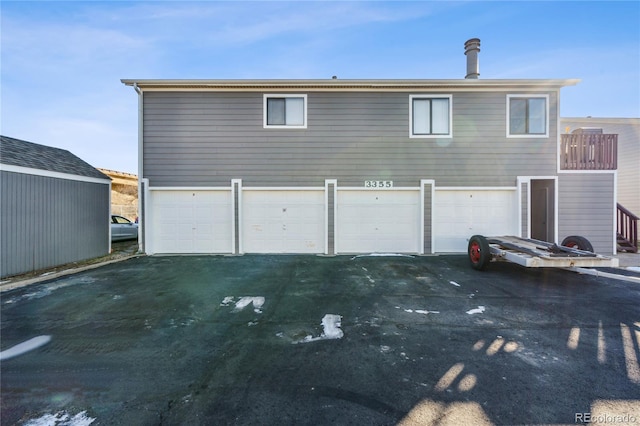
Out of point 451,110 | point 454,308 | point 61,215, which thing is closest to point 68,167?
point 61,215

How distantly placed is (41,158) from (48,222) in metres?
1.97

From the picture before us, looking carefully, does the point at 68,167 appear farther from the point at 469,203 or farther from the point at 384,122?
the point at 469,203

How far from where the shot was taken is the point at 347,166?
8812 millimetres

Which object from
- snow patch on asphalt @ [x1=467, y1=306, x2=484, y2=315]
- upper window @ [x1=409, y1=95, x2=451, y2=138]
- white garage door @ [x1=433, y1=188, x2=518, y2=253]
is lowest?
snow patch on asphalt @ [x1=467, y1=306, x2=484, y2=315]

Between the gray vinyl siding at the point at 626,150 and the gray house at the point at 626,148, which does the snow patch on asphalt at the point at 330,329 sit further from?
the gray vinyl siding at the point at 626,150

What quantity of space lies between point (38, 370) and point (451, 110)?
10576 millimetres

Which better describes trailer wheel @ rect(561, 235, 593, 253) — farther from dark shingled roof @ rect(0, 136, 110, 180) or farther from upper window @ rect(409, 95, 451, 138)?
dark shingled roof @ rect(0, 136, 110, 180)

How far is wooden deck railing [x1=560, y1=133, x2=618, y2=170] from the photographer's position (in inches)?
336

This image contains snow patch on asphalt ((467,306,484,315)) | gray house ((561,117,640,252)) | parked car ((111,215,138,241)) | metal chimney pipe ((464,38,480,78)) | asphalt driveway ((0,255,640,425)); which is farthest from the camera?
gray house ((561,117,640,252))

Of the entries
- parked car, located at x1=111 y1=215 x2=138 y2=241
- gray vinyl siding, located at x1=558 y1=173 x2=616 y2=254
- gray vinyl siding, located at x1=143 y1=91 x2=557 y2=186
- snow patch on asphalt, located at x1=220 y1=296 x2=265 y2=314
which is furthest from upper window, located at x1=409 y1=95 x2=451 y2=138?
parked car, located at x1=111 y1=215 x2=138 y2=241

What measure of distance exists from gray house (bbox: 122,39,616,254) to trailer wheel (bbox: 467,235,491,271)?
190 cm

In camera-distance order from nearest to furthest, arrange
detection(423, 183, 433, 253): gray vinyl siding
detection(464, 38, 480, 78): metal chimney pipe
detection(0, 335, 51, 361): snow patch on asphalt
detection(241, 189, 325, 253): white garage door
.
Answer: detection(0, 335, 51, 361): snow patch on asphalt, detection(423, 183, 433, 253): gray vinyl siding, detection(241, 189, 325, 253): white garage door, detection(464, 38, 480, 78): metal chimney pipe

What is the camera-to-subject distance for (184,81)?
8.52 m

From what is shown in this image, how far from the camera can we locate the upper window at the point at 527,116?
8766 millimetres
